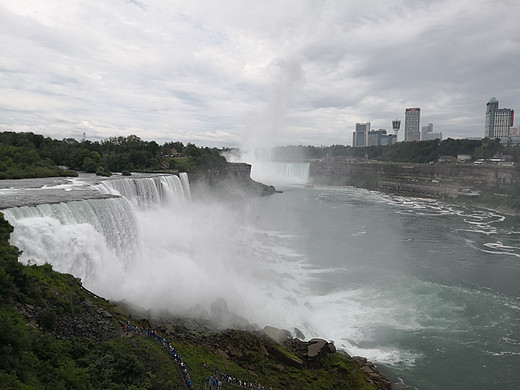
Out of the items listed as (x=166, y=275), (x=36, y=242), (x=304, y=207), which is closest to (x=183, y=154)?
(x=304, y=207)

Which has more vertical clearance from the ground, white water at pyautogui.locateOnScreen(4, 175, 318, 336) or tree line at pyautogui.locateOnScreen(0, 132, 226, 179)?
tree line at pyautogui.locateOnScreen(0, 132, 226, 179)

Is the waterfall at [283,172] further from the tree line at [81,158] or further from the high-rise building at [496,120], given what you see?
the high-rise building at [496,120]

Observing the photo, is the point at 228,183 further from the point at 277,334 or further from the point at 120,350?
the point at 120,350

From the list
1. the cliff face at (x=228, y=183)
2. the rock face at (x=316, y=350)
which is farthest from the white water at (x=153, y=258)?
the cliff face at (x=228, y=183)

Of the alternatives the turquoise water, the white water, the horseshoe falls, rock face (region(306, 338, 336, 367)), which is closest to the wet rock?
rock face (region(306, 338, 336, 367))

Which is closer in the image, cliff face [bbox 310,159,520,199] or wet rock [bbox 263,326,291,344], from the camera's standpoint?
wet rock [bbox 263,326,291,344]

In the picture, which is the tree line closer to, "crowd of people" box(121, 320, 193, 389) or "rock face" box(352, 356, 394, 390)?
"crowd of people" box(121, 320, 193, 389)

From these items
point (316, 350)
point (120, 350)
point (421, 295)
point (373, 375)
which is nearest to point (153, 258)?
point (316, 350)
